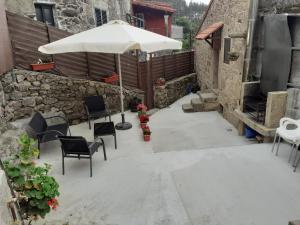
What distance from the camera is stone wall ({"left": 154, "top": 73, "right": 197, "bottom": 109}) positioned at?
10.5 meters

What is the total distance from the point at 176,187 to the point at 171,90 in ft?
25.4

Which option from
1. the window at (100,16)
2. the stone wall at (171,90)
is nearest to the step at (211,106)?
the stone wall at (171,90)

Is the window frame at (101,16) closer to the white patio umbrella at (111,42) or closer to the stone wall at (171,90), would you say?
the stone wall at (171,90)

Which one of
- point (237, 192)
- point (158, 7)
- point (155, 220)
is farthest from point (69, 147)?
point (158, 7)

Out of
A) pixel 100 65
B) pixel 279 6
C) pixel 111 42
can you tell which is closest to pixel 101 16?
pixel 100 65

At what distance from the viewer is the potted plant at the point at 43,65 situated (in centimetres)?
616

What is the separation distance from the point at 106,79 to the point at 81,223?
16.8 feet

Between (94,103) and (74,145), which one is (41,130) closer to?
(74,145)

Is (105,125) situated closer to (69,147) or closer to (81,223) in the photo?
(69,147)

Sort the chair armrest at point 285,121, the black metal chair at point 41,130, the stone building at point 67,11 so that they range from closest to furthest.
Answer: the chair armrest at point 285,121
the black metal chair at point 41,130
the stone building at point 67,11

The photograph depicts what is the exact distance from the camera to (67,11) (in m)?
8.62

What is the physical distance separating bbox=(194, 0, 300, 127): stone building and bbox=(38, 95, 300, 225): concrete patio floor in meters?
2.36

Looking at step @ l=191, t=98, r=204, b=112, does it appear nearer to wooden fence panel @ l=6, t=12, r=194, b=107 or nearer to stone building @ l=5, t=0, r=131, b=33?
wooden fence panel @ l=6, t=12, r=194, b=107

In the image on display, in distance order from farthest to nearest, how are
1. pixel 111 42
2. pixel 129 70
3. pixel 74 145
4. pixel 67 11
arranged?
pixel 129 70 → pixel 67 11 → pixel 111 42 → pixel 74 145
